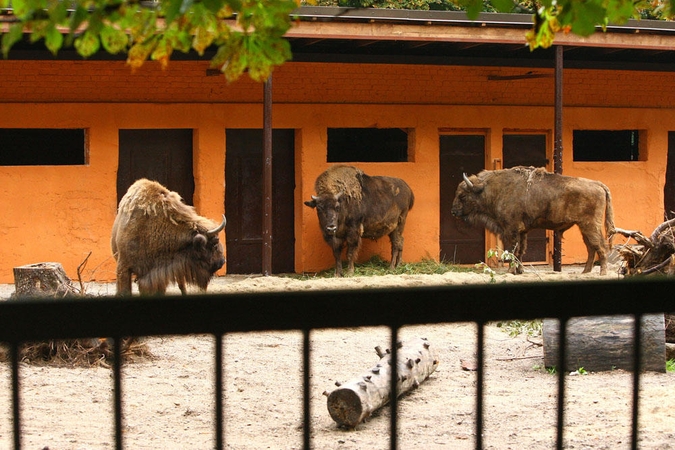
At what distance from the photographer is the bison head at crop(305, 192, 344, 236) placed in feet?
49.6

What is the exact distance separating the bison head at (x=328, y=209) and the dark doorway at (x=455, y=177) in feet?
7.46

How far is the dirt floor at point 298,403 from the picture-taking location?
20.6ft

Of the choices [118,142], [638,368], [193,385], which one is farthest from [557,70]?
[638,368]

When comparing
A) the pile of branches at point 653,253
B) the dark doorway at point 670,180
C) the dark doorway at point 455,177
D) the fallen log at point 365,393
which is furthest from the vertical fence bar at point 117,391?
the dark doorway at point 670,180

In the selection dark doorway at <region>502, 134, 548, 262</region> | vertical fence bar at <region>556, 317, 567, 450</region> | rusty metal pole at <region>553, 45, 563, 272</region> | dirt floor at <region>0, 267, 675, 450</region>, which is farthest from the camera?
dark doorway at <region>502, 134, 548, 262</region>

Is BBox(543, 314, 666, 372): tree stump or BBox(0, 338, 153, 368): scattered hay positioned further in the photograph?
BBox(0, 338, 153, 368): scattered hay

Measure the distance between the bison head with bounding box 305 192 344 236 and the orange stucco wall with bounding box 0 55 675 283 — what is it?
0.54m

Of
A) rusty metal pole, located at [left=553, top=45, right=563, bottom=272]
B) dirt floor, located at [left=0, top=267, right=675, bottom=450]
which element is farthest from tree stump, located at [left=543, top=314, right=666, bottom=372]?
rusty metal pole, located at [left=553, top=45, right=563, bottom=272]

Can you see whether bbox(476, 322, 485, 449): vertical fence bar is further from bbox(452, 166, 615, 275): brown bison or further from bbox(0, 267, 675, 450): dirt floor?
bbox(452, 166, 615, 275): brown bison

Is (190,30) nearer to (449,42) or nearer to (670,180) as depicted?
(449,42)

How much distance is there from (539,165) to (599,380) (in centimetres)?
966

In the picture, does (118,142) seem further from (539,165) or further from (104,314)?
(104,314)

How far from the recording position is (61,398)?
7.43m

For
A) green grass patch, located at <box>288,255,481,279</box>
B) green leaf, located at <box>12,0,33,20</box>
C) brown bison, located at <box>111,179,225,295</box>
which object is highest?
green leaf, located at <box>12,0,33,20</box>
